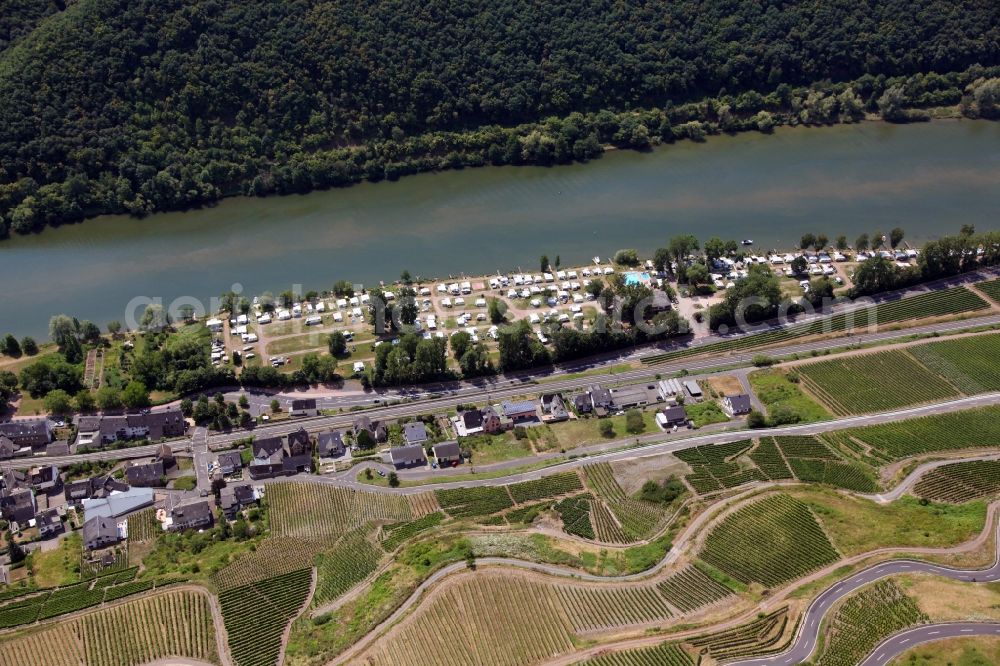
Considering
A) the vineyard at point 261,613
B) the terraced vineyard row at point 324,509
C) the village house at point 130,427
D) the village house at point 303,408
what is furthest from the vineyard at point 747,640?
the village house at point 130,427

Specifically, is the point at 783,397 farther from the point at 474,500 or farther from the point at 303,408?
the point at 303,408

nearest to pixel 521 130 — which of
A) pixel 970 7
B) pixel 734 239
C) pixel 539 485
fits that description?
pixel 734 239

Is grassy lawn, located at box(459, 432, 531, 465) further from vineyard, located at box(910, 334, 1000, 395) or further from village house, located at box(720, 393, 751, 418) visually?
vineyard, located at box(910, 334, 1000, 395)

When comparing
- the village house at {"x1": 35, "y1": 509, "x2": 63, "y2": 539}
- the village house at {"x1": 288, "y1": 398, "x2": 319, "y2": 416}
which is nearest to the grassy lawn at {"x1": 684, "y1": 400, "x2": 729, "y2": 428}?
the village house at {"x1": 288, "y1": 398, "x2": 319, "y2": 416}

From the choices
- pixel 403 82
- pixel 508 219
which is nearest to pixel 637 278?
pixel 508 219

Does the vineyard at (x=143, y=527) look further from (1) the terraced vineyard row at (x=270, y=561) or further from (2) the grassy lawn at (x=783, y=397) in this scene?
(2) the grassy lawn at (x=783, y=397)
